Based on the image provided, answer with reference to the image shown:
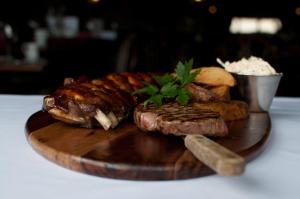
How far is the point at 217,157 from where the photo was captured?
2.86ft

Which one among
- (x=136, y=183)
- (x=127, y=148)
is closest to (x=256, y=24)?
(x=127, y=148)

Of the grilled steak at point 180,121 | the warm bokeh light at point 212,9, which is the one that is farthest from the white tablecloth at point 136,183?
the warm bokeh light at point 212,9

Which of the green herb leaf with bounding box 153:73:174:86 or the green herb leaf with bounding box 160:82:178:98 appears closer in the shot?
the green herb leaf with bounding box 160:82:178:98

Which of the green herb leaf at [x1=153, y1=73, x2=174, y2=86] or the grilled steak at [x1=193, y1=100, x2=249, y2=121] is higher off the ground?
the green herb leaf at [x1=153, y1=73, x2=174, y2=86]

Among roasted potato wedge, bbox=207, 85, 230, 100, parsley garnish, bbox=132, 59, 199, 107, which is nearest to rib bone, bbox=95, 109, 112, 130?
parsley garnish, bbox=132, 59, 199, 107

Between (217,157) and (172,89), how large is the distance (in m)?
0.65

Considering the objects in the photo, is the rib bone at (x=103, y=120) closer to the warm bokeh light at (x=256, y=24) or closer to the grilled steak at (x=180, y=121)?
the grilled steak at (x=180, y=121)

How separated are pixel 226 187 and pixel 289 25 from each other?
1289 cm

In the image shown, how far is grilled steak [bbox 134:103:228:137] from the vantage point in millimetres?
1206

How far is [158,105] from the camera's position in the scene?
142cm

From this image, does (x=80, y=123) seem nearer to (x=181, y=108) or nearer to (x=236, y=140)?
(x=181, y=108)

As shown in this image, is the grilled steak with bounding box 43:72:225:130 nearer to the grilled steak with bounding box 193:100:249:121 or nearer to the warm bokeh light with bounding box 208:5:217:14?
the grilled steak with bounding box 193:100:249:121

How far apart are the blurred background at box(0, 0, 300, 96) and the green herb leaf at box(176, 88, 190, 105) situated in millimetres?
2626

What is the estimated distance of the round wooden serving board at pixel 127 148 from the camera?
1.01 m
